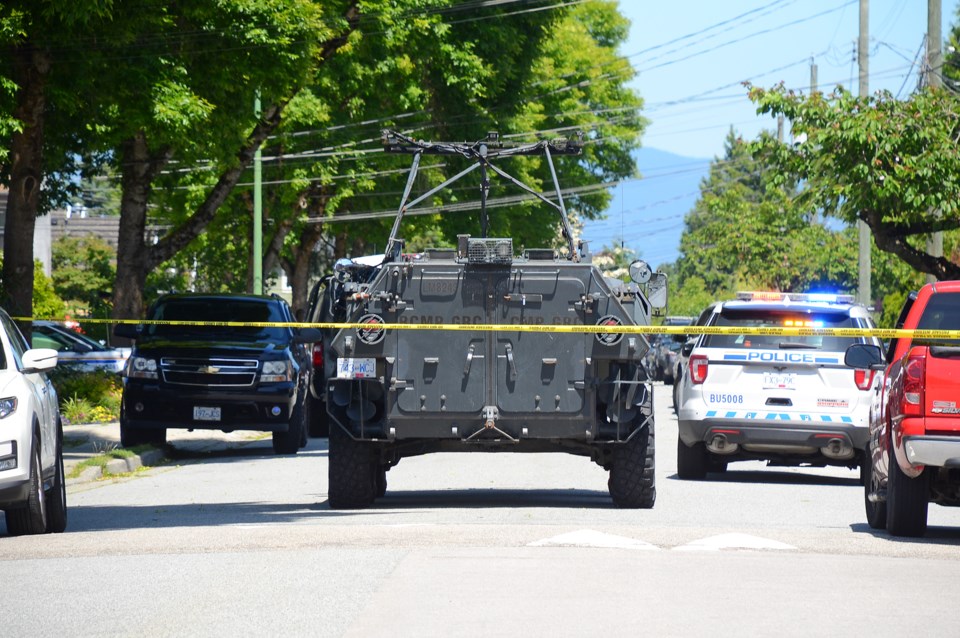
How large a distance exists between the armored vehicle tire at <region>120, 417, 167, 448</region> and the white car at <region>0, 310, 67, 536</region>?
8.14 m

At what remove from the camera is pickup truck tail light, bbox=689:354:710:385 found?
55.9ft

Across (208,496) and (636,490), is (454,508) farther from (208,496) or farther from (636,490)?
(208,496)

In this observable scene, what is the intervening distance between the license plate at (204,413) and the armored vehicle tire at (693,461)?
609 centimetres

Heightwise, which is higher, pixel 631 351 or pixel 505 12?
pixel 505 12

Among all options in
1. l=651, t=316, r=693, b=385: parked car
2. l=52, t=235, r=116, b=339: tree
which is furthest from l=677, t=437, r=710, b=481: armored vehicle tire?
l=651, t=316, r=693, b=385: parked car

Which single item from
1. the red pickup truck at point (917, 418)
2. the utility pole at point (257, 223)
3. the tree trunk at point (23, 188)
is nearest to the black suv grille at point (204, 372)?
the tree trunk at point (23, 188)

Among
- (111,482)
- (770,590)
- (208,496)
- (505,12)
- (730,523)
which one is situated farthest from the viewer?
(505,12)

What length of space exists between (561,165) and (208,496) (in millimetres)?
45375

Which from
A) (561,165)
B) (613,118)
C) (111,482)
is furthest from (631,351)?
(613,118)

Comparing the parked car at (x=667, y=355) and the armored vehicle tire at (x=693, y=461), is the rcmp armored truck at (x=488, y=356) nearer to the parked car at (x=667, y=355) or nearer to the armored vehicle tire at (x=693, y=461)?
the armored vehicle tire at (x=693, y=461)

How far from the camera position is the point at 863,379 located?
16.7 m

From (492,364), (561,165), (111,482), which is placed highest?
(561,165)

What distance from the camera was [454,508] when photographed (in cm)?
1388

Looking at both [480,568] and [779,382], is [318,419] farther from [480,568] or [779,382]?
[480,568]
